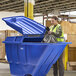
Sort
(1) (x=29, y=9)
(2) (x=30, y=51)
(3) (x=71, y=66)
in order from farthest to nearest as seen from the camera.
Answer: (1) (x=29, y=9) → (3) (x=71, y=66) → (2) (x=30, y=51)

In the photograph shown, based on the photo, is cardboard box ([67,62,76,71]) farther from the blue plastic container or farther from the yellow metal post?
the blue plastic container

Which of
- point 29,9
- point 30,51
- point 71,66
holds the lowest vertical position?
point 71,66

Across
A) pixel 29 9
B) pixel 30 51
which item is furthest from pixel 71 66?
pixel 30 51

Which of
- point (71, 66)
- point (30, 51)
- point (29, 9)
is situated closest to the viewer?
point (30, 51)

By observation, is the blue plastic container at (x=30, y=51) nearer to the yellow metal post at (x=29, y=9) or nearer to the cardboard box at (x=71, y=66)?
the yellow metal post at (x=29, y=9)

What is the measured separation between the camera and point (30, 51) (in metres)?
3.27

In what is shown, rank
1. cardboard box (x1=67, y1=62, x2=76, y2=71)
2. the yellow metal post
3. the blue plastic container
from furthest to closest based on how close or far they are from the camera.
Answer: the yellow metal post, cardboard box (x1=67, y1=62, x2=76, y2=71), the blue plastic container

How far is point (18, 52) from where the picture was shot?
3.43 m

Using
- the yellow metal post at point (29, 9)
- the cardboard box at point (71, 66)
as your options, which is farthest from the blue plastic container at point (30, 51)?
the cardboard box at point (71, 66)

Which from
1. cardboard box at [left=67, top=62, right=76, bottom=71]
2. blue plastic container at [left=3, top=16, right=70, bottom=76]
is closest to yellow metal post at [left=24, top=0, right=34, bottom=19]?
cardboard box at [left=67, top=62, right=76, bottom=71]

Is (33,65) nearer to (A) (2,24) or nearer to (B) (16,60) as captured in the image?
(B) (16,60)

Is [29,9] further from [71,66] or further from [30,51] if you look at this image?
[30,51]

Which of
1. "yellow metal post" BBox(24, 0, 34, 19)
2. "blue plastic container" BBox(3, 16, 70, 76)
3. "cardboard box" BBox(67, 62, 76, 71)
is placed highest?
"yellow metal post" BBox(24, 0, 34, 19)

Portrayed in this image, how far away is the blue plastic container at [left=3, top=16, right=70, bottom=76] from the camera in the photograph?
3175 mm
